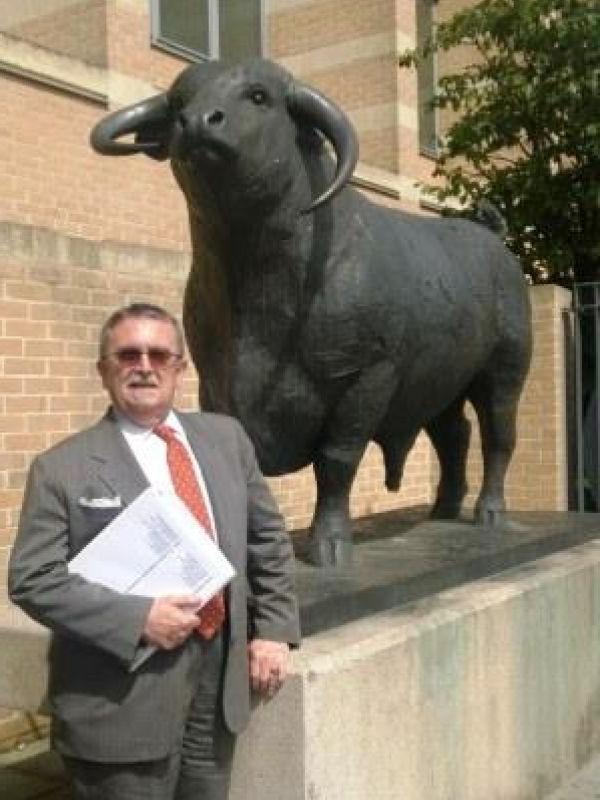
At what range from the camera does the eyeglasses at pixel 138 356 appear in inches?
83.3

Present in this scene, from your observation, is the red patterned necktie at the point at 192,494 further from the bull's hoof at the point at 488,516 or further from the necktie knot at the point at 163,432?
the bull's hoof at the point at 488,516

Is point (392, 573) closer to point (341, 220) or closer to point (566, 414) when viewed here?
point (341, 220)

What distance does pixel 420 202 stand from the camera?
43.7ft

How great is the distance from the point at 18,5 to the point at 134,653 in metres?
10.2

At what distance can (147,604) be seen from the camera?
1.98 metres

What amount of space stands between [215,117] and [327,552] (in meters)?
1.42

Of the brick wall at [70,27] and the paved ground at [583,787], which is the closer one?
the paved ground at [583,787]

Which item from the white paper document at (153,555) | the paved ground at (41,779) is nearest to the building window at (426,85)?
the paved ground at (41,779)

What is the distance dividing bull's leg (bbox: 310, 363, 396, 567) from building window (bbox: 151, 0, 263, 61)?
318 inches

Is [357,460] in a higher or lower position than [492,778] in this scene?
higher

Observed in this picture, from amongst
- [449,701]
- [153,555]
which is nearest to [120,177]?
[449,701]

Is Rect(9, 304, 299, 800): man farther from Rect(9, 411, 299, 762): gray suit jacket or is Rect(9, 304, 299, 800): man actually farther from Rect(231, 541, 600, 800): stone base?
Rect(231, 541, 600, 800): stone base

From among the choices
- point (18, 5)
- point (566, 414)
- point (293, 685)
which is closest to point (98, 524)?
point (293, 685)

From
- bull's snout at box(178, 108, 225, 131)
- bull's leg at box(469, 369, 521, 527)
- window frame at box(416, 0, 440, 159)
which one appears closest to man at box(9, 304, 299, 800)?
bull's snout at box(178, 108, 225, 131)
